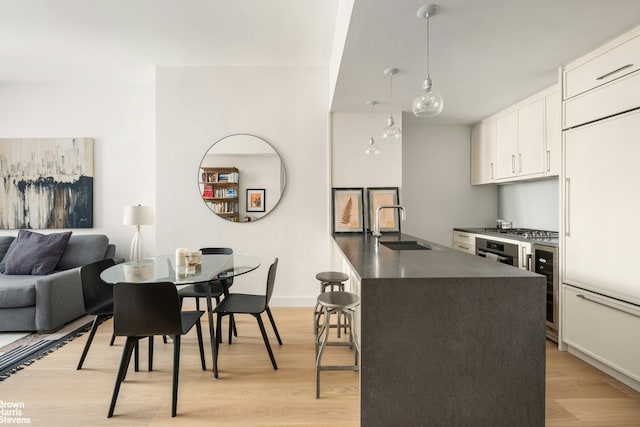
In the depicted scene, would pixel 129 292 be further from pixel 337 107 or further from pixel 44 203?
pixel 44 203

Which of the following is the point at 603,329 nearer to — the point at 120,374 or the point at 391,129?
the point at 391,129

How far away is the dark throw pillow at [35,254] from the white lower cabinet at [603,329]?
496 cm

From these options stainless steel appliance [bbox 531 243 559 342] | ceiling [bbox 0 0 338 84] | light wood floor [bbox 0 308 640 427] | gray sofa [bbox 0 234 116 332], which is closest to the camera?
light wood floor [bbox 0 308 640 427]

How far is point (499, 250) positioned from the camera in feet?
11.0

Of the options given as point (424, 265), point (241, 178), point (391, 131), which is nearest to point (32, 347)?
point (241, 178)

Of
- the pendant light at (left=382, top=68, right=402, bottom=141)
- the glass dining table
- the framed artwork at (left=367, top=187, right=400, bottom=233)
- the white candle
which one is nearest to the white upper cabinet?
the pendant light at (left=382, top=68, right=402, bottom=141)

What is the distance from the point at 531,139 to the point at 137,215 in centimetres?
437

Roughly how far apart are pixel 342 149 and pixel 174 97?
80.2 inches

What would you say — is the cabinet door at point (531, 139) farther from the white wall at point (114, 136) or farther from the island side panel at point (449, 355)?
the white wall at point (114, 136)

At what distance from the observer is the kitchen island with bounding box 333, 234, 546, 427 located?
4.78 feet

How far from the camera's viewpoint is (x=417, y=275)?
4.92 feet

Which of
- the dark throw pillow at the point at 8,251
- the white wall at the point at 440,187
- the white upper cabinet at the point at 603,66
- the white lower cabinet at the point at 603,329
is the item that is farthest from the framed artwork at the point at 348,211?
the dark throw pillow at the point at 8,251

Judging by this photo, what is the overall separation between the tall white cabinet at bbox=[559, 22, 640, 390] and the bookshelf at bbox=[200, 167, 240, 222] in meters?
3.17

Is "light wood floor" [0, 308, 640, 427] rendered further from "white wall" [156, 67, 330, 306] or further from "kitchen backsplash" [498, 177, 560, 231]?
"kitchen backsplash" [498, 177, 560, 231]
